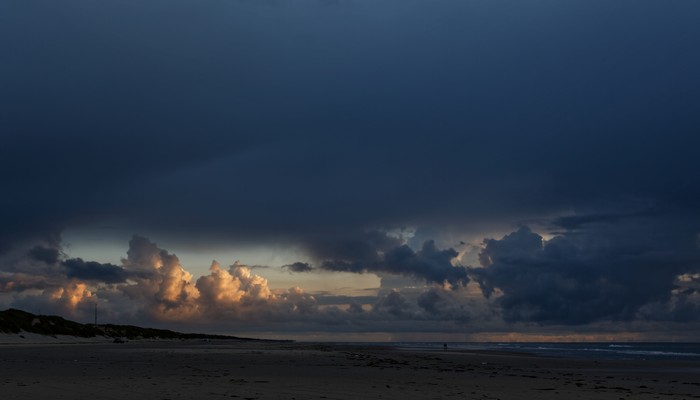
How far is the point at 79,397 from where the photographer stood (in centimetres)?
1889

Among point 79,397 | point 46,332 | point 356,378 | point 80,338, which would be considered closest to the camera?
point 79,397

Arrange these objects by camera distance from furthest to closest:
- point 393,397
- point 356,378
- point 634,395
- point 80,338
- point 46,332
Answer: point 80,338 < point 46,332 < point 356,378 < point 634,395 < point 393,397

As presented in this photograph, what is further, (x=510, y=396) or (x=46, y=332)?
(x=46, y=332)

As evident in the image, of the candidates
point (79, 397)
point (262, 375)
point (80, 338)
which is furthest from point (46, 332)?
point (79, 397)

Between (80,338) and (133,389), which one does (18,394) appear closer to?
(133,389)

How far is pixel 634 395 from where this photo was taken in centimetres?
2370

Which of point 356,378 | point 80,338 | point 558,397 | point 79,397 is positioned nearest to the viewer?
point 79,397

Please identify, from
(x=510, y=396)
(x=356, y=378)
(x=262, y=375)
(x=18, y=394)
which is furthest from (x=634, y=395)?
(x=18, y=394)

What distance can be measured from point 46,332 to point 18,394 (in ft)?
338

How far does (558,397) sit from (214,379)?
14.2 m

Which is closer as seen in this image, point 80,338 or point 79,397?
point 79,397

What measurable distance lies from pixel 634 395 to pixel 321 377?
13.6m

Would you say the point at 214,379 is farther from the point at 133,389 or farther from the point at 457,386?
the point at 457,386

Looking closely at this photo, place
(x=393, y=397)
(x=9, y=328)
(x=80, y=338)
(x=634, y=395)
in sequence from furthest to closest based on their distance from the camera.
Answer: (x=80, y=338), (x=9, y=328), (x=634, y=395), (x=393, y=397)
